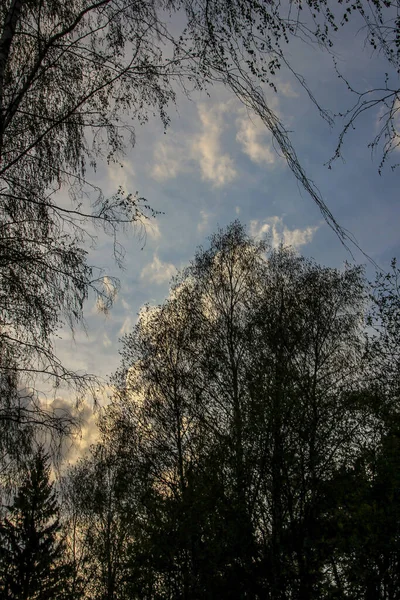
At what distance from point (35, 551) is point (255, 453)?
51.3ft

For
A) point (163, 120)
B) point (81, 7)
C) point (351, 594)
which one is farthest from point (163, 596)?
point (81, 7)

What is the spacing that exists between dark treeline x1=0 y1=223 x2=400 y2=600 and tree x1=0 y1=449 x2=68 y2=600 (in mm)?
128

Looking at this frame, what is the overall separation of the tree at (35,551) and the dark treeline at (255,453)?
128 mm

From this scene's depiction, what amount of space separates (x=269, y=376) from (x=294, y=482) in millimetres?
2599

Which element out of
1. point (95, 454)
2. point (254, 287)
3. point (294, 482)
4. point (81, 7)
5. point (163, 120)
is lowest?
point (294, 482)

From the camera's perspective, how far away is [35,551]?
2064 cm

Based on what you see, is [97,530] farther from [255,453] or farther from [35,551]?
[255,453]

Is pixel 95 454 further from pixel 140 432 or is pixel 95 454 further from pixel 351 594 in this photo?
pixel 351 594

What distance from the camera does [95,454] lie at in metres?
18.1

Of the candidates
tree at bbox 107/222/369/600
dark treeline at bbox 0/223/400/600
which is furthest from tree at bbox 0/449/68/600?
tree at bbox 107/222/369/600

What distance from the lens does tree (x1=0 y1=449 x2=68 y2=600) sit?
1947 cm

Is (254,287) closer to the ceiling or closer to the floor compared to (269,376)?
closer to the ceiling

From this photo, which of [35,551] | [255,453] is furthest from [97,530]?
[255,453]

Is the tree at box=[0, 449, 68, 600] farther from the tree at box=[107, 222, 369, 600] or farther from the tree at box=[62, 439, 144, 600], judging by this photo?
the tree at box=[107, 222, 369, 600]
